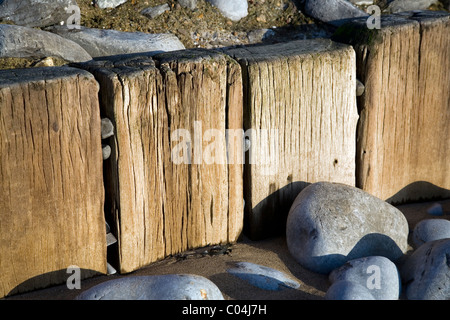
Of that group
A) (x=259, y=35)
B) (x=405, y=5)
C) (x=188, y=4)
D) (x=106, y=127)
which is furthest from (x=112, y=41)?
(x=405, y=5)

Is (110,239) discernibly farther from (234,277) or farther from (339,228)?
(339,228)

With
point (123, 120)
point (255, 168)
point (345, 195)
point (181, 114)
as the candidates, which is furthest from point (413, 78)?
point (123, 120)

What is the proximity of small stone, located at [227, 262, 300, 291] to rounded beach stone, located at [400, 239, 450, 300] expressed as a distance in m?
0.76

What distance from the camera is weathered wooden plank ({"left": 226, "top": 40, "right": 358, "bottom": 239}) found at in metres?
4.11

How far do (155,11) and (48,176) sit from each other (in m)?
2.45

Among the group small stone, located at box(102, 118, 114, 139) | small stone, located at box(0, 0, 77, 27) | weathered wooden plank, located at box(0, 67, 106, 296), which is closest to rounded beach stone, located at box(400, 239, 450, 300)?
weathered wooden plank, located at box(0, 67, 106, 296)

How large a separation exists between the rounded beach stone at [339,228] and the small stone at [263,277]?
280 mm

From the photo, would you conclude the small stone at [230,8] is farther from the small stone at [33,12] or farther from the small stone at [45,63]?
the small stone at [45,63]

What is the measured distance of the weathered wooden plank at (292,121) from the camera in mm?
4113

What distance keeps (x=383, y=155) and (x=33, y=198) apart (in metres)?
2.87

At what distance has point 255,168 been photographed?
4219 millimetres

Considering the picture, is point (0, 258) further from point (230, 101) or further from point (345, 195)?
point (345, 195)

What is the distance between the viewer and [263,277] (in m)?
3.70
